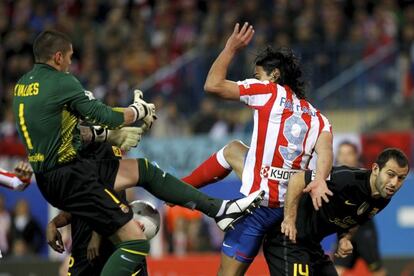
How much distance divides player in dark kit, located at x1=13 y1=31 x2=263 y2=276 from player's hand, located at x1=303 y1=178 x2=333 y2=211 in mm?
1297

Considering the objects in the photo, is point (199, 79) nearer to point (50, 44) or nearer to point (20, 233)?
point (20, 233)

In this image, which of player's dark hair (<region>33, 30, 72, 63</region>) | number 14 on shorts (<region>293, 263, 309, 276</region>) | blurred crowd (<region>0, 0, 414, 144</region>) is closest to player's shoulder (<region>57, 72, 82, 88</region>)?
player's dark hair (<region>33, 30, 72, 63</region>)

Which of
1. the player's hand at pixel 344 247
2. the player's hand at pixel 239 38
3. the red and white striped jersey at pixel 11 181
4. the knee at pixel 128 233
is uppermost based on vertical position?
the player's hand at pixel 239 38

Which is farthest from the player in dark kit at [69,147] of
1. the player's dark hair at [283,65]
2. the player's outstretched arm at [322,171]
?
the player's outstretched arm at [322,171]

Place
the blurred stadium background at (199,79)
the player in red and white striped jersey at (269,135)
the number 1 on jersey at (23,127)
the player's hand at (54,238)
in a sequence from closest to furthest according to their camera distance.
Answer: the number 1 on jersey at (23,127) → the player in red and white striped jersey at (269,135) → the player's hand at (54,238) → the blurred stadium background at (199,79)

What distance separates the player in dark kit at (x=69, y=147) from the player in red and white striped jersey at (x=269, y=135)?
91 centimetres

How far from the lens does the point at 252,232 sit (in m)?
9.02

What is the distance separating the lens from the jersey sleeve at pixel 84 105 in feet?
26.8

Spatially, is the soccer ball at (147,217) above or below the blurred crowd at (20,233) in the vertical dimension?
above

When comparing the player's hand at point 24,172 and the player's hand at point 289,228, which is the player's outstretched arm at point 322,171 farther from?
the player's hand at point 24,172

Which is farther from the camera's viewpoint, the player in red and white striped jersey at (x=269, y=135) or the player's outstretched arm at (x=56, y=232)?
the player's outstretched arm at (x=56, y=232)

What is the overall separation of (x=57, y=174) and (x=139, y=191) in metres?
7.92

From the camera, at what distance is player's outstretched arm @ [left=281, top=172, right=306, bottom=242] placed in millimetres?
8555

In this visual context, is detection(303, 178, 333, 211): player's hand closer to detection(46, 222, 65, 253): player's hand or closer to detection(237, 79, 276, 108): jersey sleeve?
detection(237, 79, 276, 108): jersey sleeve
